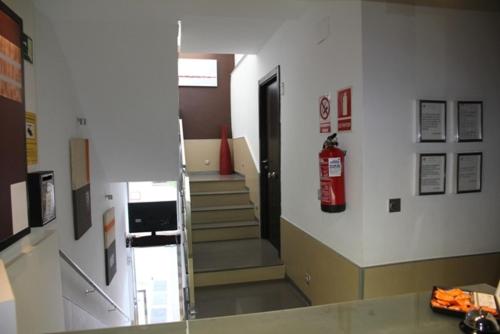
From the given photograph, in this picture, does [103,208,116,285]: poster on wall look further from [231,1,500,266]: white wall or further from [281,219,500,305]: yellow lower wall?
[231,1,500,266]: white wall

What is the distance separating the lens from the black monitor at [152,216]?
17.5ft

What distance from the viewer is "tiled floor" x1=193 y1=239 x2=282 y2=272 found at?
12.2 ft

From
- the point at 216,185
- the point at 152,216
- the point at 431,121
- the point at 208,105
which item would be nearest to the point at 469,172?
the point at 431,121

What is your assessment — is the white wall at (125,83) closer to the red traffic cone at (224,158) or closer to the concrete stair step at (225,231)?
the concrete stair step at (225,231)

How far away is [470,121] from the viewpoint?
2.33 metres

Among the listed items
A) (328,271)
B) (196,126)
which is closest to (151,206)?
(196,126)

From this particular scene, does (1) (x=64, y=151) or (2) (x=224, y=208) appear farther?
(2) (x=224, y=208)

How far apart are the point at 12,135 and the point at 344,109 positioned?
1.94 m

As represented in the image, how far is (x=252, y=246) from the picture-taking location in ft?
14.2

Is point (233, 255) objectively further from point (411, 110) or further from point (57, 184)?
point (411, 110)

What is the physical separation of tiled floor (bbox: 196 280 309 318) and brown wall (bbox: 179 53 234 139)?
373 cm

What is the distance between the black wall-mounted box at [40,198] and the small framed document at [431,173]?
2.26 metres

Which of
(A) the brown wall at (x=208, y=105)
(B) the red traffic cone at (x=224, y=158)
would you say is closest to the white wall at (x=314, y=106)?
(B) the red traffic cone at (x=224, y=158)

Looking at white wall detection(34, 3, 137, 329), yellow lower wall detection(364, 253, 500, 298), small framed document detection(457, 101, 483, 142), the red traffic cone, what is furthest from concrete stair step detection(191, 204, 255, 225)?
small framed document detection(457, 101, 483, 142)
